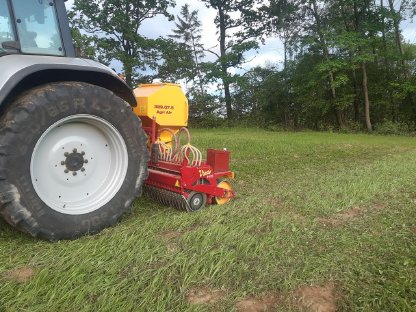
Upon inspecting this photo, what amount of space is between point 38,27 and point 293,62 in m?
23.5

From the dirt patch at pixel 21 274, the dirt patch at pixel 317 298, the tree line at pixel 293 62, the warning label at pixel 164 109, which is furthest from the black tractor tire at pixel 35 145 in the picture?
the tree line at pixel 293 62

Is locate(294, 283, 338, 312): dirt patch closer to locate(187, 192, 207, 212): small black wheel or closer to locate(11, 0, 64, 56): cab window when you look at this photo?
locate(187, 192, 207, 212): small black wheel

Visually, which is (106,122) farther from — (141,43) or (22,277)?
(141,43)

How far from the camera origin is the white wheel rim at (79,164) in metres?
2.96

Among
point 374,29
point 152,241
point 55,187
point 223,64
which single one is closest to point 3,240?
point 55,187

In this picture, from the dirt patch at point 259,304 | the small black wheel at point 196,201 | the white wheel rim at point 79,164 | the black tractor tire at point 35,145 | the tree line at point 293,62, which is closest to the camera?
the dirt patch at point 259,304

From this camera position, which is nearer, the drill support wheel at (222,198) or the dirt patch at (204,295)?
the dirt patch at (204,295)

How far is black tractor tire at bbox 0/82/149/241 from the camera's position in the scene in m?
2.62

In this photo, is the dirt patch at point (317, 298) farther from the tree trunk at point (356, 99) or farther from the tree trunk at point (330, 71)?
the tree trunk at point (356, 99)

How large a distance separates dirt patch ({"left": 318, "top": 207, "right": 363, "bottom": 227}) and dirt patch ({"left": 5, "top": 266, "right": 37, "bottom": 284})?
93.0 inches

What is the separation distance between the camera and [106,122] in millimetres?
3164

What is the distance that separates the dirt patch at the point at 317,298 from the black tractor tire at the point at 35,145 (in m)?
1.66

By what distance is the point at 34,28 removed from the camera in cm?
316

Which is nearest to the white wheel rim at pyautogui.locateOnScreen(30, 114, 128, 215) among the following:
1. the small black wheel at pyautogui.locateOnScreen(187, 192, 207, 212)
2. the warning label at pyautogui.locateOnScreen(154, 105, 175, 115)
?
the small black wheel at pyautogui.locateOnScreen(187, 192, 207, 212)
